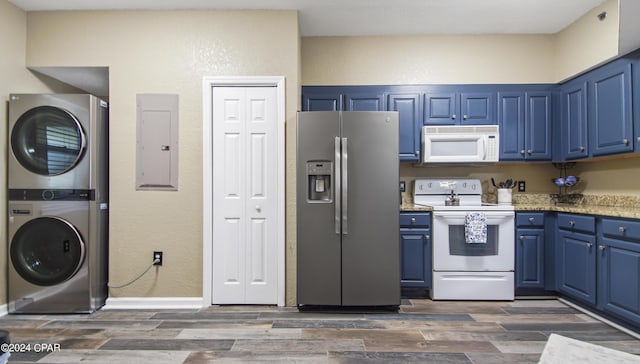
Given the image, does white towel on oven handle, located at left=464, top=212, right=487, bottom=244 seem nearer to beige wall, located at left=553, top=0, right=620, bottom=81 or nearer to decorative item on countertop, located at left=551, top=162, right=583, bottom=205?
decorative item on countertop, located at left=551, top=162, right=583, bottom=205

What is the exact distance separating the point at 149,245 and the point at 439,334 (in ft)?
8.23

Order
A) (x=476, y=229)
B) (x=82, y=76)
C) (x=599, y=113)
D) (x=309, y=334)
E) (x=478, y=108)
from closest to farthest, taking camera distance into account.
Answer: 1. (x=309, y=334)
2. (x=599, y=113)
3. (x=476, y=229)
4. (x=82, y=76)
5. (x=478, y=108)

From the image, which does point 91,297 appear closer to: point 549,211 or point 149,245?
point 149,245

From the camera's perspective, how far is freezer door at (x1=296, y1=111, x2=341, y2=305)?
2717 mm

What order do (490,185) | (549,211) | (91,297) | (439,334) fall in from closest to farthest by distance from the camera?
Result: (439,334), (91,297), (549,211), (490,185)

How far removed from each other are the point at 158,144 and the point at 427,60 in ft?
9.40

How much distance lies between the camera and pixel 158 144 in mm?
2877

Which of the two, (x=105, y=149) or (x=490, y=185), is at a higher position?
(x=105, y=149)

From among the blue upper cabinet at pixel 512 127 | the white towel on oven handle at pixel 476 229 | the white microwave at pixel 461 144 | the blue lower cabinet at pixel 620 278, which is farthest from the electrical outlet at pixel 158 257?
the blue lower cabinet at pixel 620 278

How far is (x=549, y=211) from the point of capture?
3.10 m

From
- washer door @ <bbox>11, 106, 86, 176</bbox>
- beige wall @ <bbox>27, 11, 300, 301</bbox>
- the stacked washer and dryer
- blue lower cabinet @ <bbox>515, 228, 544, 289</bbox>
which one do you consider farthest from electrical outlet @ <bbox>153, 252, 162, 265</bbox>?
blue lower cabinet @ <bbox>515, 228, 544, 289</bbox>

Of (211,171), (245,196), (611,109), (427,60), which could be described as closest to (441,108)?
(427,60)

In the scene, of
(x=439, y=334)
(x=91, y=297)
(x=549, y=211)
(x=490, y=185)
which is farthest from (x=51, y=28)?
(x=549, y=211)

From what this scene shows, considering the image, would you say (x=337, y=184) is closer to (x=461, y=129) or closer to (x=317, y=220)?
(x=317, y=220)
